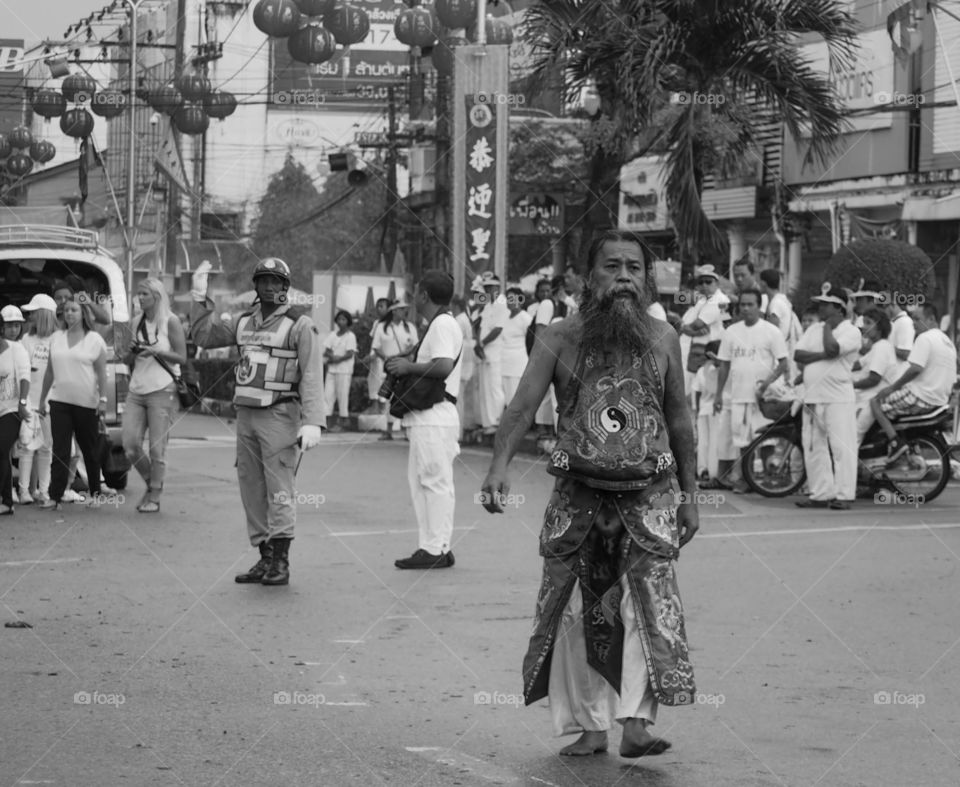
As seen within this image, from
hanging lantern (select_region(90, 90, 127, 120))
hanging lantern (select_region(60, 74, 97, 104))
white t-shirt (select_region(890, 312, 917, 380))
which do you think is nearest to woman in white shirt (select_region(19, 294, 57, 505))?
white t-shirt (select_region(890, 312, 917, 380))

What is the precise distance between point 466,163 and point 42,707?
16926mm

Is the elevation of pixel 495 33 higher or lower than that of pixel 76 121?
higher

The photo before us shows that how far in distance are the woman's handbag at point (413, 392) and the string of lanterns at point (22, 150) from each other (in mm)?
22161

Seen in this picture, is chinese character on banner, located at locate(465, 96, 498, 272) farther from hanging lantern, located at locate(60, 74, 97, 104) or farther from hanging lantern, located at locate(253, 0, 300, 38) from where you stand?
hanging lantern, located at locate(60, 74, 97, 104)

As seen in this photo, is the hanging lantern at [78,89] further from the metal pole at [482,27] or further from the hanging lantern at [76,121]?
the metal pole at [482,27]

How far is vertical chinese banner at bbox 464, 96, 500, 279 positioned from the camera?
2284 centimetres

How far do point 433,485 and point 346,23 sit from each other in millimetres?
11802

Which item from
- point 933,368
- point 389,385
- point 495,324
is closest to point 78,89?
point 495,324

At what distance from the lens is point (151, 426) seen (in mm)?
13602

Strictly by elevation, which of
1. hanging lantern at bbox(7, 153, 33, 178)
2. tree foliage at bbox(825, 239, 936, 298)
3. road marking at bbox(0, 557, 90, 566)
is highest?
hanging lantern at bbox(7, 153, 33, 178)

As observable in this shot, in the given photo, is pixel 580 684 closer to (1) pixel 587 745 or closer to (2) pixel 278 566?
(1) pixel 587 745

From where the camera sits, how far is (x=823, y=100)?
20938 mm

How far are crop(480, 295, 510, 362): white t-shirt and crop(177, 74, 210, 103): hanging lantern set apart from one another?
644cm

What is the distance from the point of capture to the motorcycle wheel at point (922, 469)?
14.3 m
